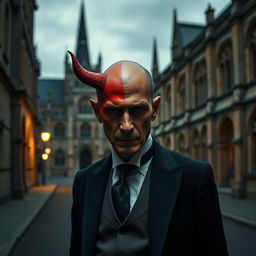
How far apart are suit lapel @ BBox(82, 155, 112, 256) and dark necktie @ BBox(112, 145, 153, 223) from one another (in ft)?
0.32

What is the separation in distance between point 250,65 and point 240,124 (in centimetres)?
287

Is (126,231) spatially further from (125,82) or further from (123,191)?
(125,82)

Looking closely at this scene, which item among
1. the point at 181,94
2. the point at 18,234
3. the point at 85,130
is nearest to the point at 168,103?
the point at 181,94

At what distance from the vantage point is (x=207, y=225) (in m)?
1.82

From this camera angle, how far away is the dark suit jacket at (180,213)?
178 centimetres

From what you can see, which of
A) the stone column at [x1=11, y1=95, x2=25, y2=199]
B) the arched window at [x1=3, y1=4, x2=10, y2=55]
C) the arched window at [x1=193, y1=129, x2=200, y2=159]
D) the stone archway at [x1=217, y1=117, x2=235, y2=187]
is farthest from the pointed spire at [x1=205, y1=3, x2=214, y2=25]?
the stone column at [x1=11, y1=95, x2=25, y2=199]

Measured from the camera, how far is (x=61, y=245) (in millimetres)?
7266

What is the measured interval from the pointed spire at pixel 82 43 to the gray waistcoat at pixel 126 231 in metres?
67.4

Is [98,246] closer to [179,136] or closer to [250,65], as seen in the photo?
[250,65]

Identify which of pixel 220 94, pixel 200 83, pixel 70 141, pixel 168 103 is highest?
pixel 200 83

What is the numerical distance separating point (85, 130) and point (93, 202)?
201 feet

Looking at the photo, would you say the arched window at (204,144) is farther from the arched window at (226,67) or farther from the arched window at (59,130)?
the arched window at (59,130)

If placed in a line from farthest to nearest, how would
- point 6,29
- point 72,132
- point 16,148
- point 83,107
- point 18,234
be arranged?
point 83,107
point 72,132
point 16,148
point 6,29
point 18,234

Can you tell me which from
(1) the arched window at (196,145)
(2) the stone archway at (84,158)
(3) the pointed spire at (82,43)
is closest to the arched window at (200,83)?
Result: (1) the arched window at (196,145)
